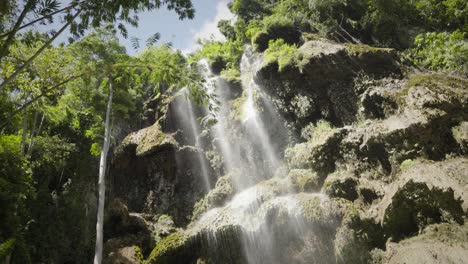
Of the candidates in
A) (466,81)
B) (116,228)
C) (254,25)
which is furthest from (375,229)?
(254,25)

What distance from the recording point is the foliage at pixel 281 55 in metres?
13.9

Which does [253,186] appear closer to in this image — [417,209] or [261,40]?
[417,209]

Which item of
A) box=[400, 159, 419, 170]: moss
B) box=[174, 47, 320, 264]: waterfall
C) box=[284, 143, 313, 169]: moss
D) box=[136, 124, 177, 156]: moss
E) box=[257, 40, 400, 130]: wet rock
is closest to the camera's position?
box=[400, 159, 419, 170]: moss

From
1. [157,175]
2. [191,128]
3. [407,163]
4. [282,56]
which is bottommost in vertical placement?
[407,163]

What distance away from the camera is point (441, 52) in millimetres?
12789

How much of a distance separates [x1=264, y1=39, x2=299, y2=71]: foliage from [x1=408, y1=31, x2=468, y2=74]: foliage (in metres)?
5.00

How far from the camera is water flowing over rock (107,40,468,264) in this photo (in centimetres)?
805

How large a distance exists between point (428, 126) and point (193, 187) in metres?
9.80

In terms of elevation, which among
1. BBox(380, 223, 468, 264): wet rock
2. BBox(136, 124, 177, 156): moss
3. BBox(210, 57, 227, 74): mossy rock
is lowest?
BBox(380, 223, 468, 264): wet rock

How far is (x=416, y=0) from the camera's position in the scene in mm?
16078

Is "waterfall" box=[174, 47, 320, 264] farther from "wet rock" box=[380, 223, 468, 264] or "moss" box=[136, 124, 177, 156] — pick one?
"wet rock" box=[380, 223, 468, 264]

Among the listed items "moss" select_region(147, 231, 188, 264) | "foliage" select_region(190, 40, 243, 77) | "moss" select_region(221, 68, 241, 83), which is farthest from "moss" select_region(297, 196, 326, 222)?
"foliage" select_region(190, 40, 243, 77)

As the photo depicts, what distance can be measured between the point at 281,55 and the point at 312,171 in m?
6.00

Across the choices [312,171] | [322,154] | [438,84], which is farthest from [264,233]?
[438,84]
